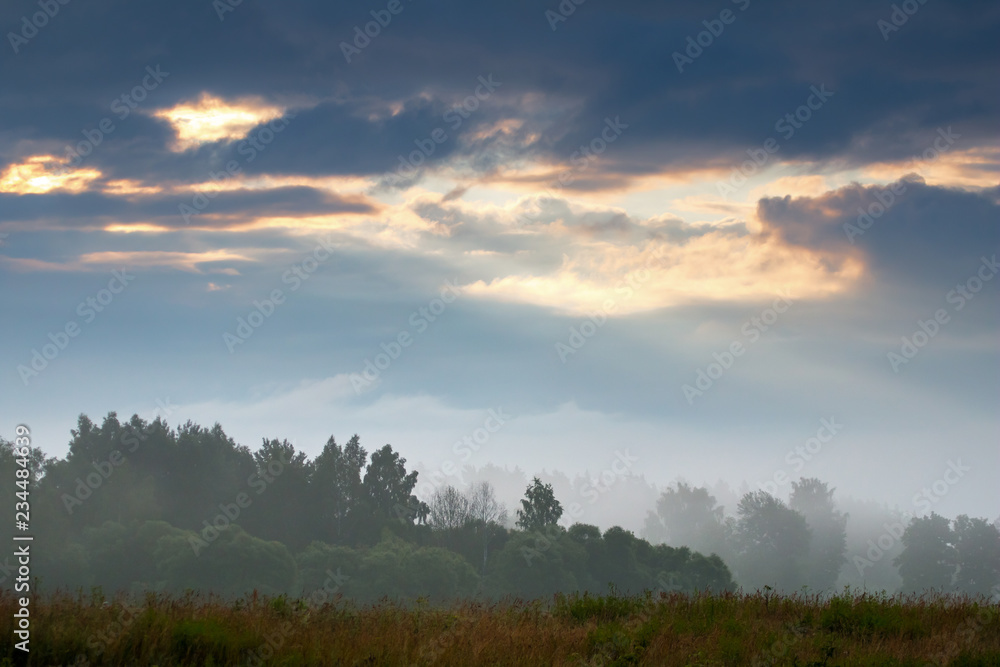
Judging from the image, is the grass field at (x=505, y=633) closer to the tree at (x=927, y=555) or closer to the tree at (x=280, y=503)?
the tree at (x=280, y=503)

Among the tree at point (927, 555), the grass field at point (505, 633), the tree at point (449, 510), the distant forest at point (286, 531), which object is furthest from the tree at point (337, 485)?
the tree at point (927, 555)

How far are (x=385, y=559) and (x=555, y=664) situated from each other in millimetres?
100741

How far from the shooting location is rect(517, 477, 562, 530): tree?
5325 inches

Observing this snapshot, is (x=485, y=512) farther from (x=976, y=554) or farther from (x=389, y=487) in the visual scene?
(x=976, y=554)

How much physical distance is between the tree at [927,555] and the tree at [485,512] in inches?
3967

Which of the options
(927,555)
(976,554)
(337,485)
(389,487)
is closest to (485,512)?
(389,487)

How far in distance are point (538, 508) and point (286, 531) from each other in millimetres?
44069

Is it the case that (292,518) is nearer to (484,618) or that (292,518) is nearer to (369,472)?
(369,472)

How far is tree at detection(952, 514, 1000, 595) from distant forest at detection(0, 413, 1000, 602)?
3451 inches

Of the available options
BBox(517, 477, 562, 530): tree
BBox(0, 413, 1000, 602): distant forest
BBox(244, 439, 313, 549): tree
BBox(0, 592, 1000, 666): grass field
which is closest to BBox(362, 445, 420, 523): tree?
BBox(0, 413, 1000, 602): distant forest

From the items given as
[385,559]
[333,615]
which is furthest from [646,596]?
[385,559]

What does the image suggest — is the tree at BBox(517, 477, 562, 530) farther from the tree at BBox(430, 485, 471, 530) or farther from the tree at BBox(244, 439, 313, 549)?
the tree at BBox(244, 439, 313, 549)

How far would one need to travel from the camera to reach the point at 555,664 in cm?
1245

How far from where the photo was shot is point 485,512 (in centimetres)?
14700
